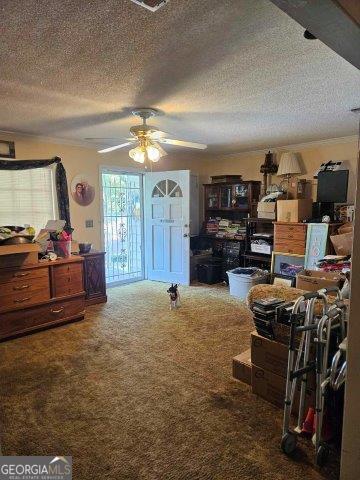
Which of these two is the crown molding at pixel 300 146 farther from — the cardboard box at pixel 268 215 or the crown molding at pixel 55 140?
the crown molding at pixel 55 140

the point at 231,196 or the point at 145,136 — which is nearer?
the point at 145,136

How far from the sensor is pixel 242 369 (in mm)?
2426

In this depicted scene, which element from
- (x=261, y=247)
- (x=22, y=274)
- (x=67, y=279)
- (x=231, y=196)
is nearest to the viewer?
(x=22, y=274)

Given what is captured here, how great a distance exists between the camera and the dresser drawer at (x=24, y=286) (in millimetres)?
3184

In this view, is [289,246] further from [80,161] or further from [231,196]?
[80,161]

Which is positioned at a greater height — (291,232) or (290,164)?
(290,164)

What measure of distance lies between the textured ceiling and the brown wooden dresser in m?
1.64

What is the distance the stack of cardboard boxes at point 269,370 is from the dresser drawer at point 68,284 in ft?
7.64

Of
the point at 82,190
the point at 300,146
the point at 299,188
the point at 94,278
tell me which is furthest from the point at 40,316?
the point at 300,146

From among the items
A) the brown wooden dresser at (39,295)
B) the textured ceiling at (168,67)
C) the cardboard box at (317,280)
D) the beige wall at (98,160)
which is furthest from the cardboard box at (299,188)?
the brown wooden dresser at (39,295)

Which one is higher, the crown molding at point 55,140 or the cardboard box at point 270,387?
the crown molding at point 55,140

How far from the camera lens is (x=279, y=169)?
4.93 m

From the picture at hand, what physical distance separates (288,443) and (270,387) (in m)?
0.46

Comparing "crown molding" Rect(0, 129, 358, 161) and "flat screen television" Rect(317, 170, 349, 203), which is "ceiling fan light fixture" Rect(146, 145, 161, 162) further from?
"flat screen television" Rect(317, 170, 349, 203)
